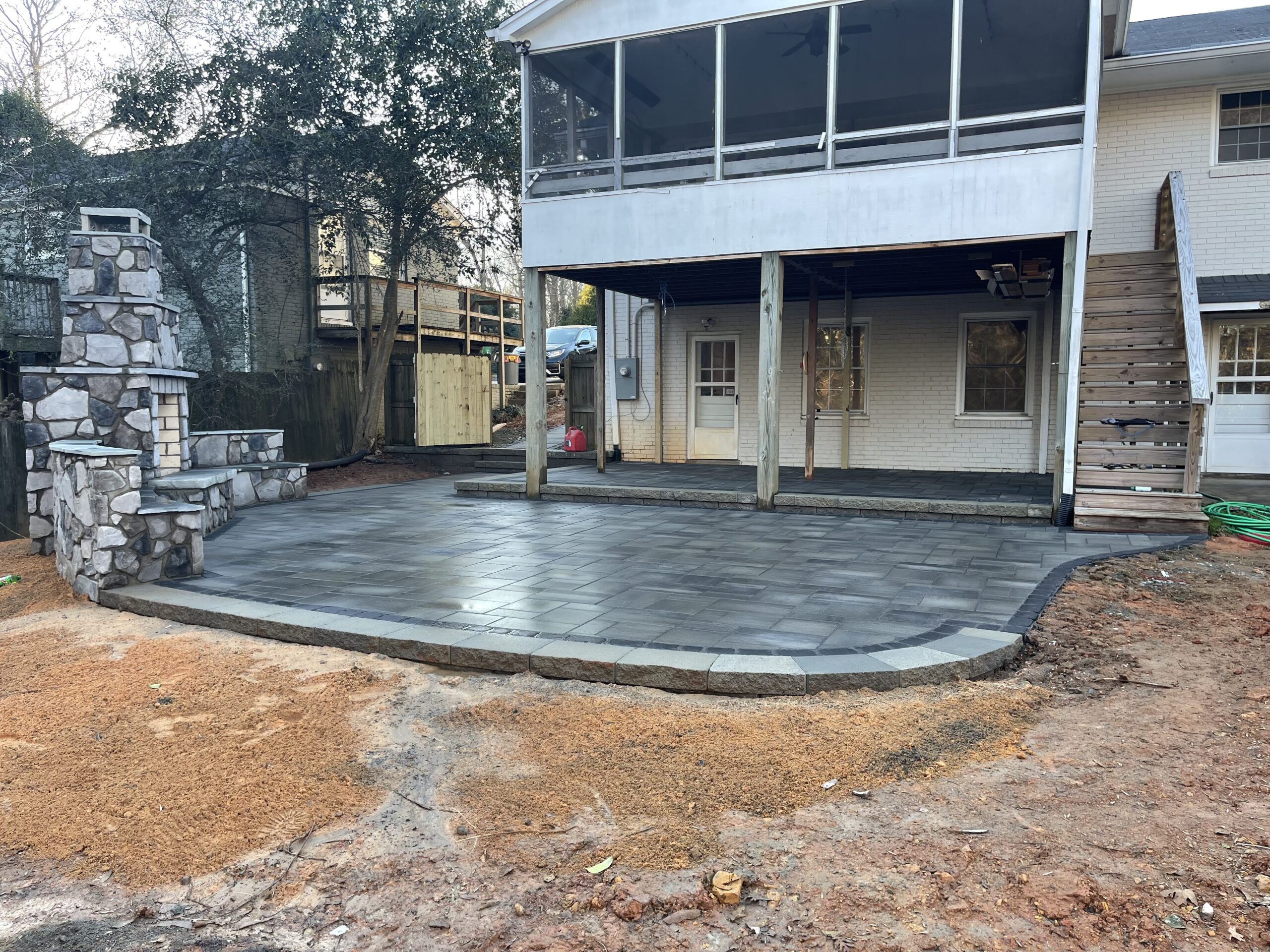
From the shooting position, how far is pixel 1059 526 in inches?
320

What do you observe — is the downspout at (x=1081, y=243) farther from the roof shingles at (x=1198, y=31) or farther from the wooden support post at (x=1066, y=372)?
the roof shingles at (x=1198, y=31)

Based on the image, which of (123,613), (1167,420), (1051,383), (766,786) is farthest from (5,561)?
(1051,383)

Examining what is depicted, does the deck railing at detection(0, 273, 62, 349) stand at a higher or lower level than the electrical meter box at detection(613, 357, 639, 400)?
higher

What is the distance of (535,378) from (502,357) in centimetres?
1047

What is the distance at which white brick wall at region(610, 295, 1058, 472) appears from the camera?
1189 centimetres

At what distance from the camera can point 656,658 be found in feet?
13.8

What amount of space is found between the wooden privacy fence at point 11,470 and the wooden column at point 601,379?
7.02 metres

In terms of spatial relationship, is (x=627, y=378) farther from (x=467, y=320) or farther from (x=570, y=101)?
(x=467, y=320)

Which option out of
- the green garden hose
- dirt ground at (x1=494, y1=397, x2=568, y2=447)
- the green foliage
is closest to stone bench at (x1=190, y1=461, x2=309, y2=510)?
dirt ground at (x1=494, y1=397, x2=568, y2=447)

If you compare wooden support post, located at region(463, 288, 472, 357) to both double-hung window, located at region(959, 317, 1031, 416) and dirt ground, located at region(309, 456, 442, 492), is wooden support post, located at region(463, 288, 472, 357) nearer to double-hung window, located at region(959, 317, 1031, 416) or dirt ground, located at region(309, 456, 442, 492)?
dirt ground, located at region(309, 456, 442, 492)

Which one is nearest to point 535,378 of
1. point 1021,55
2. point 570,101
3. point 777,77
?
point 570,101

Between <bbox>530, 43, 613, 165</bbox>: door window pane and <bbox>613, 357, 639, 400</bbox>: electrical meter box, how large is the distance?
3198 millimetres

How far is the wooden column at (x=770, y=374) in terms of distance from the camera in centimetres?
927

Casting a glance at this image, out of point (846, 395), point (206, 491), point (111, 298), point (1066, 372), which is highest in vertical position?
point (111, 298)
